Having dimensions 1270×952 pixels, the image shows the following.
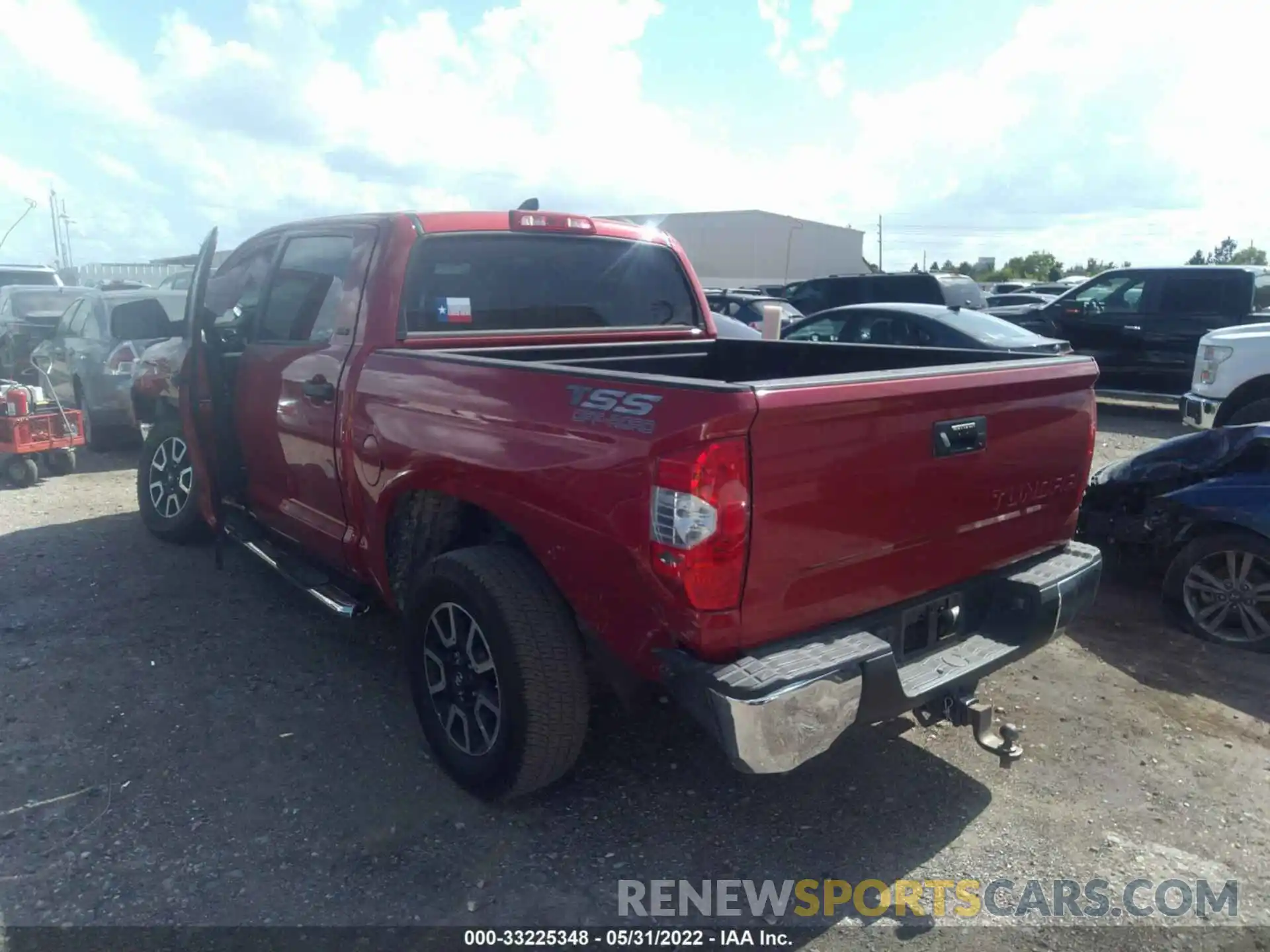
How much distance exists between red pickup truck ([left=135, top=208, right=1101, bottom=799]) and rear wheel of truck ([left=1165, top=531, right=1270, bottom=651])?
163 centimetres

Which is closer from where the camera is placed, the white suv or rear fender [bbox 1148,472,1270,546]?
rear fender [bbox 1148,472,1270,546]

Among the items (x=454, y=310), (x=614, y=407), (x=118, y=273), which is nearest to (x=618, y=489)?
(x=614, y=407)

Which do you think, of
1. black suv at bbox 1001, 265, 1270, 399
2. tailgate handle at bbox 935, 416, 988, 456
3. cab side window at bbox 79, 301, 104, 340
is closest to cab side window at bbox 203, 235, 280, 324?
tailgate handle at bbox 935, 416, 988, 456

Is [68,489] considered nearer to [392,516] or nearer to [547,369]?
[392,516]

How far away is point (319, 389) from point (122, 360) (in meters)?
6.40

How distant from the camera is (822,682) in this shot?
2.55 metres

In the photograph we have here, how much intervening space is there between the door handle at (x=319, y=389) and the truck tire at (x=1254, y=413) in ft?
27.3

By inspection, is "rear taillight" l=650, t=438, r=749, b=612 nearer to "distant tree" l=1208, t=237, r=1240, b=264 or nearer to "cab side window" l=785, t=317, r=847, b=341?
"cab side window" l=785, t=317, r=847, b=341

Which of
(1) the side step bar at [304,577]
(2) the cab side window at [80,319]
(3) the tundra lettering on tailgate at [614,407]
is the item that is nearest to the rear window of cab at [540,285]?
(1) the side step bar at [304,577]

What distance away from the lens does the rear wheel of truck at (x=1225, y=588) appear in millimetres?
4629

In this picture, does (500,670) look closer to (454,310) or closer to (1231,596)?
(454,310)

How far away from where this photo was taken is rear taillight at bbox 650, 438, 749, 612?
2439 millimetres

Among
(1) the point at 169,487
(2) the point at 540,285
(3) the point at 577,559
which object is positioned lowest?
(1) the point at 169,487

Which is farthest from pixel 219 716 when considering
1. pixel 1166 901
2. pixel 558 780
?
pixel 1166 901
